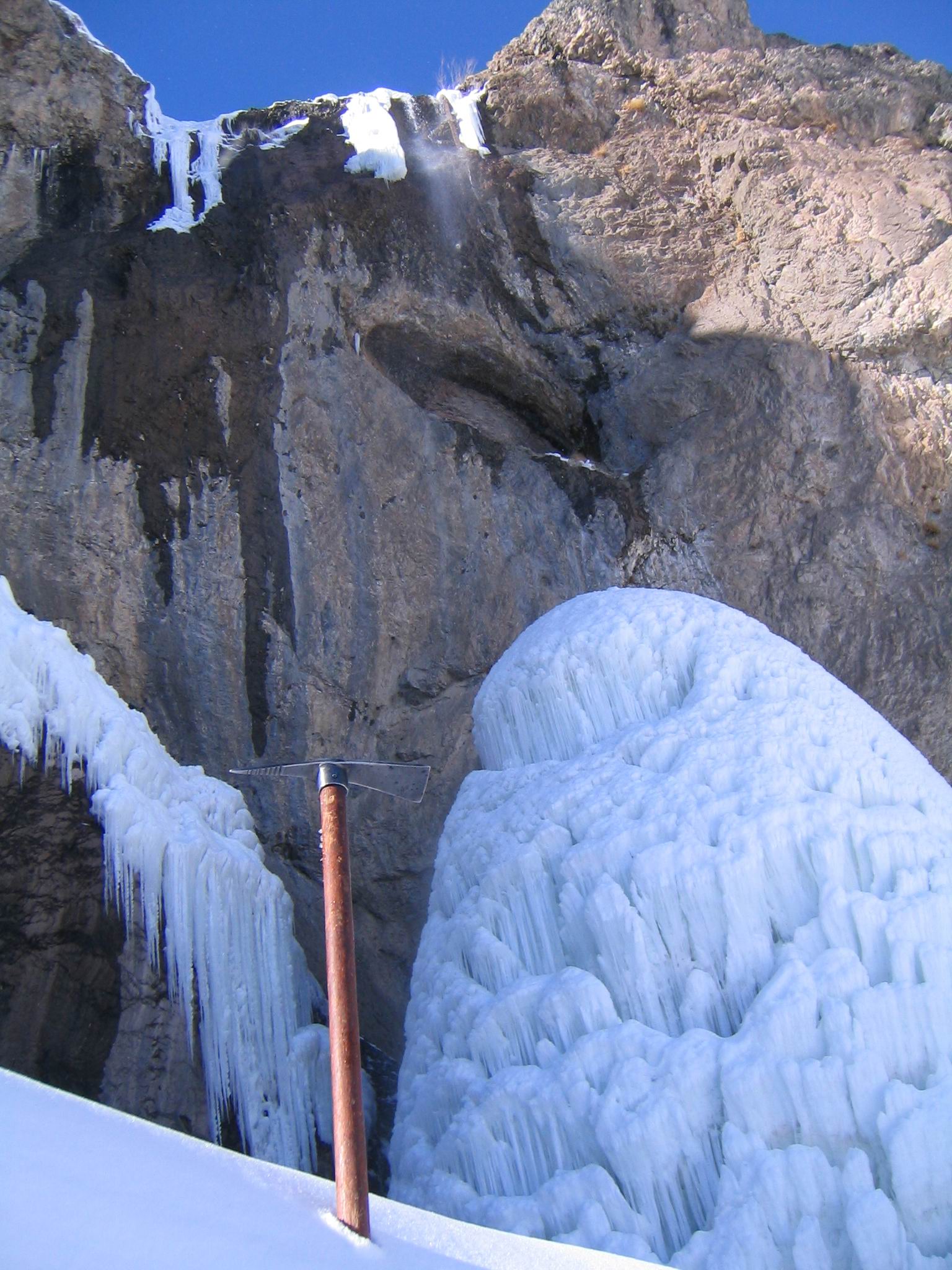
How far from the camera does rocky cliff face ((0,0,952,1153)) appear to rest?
25.6ft

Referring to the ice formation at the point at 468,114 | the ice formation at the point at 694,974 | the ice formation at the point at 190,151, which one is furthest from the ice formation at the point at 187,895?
the ice formation at the point at 468,114

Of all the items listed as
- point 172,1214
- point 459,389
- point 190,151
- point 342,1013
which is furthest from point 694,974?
point 190,151

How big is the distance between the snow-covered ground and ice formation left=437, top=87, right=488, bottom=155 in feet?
26.7

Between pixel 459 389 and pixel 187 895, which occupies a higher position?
pixel 459 389

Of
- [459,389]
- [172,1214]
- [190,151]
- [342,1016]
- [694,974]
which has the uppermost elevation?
[190,151]

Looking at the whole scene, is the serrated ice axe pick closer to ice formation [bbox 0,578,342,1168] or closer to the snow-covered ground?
the snow-covered ground

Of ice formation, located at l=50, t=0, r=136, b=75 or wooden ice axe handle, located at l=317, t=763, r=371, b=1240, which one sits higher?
ice formation, located at l=50, t=0, r=136, b=75

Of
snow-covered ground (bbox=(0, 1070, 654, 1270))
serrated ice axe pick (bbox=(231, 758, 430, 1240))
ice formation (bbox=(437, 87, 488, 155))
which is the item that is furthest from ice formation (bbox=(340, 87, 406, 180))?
snow-covered ground (bbox=(0, 1070, 654, 1270))

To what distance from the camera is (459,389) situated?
9.60 m

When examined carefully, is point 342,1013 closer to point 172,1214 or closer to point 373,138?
point 172,1214

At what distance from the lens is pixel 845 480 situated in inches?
340

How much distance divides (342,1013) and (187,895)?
2472 millimetres

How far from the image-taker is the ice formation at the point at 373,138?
29.8 feet

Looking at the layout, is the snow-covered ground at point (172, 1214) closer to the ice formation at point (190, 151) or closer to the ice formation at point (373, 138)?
the ice formation at point (190, 151)
